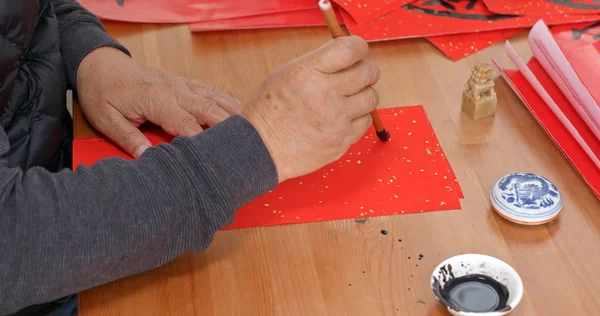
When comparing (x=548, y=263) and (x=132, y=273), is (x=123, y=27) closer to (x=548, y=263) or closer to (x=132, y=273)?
(x=132, y=273)

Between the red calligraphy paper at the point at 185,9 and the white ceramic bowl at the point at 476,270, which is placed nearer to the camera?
the white ceramic bowl at the point at 476,270

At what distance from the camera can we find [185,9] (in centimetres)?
149

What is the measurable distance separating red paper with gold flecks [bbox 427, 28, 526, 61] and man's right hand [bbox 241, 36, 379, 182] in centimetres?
37

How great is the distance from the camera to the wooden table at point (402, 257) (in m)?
0.87

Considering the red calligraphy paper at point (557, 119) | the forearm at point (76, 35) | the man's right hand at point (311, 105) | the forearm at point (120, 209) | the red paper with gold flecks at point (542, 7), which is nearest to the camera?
the forearm at point (120, 209)

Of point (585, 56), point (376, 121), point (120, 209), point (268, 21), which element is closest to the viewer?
point (120, 209)

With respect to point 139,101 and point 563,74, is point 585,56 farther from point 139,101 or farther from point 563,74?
point 139,101

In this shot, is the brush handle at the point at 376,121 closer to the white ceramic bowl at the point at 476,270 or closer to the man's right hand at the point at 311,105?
the man's right hand at the point at 311,105

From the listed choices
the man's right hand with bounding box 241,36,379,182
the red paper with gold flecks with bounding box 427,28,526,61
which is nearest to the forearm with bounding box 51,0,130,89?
the man's right hand with bounding box 241,36,379,182

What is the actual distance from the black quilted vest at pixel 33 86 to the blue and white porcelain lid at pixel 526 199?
689 millimetres

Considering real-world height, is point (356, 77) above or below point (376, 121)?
above

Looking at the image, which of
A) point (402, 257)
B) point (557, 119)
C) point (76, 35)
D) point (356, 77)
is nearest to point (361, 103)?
point (356, 77)

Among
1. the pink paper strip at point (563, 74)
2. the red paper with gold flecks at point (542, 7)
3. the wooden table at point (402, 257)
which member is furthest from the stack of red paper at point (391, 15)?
the wooden table at point (402, 257)

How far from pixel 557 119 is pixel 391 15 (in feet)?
1.34
